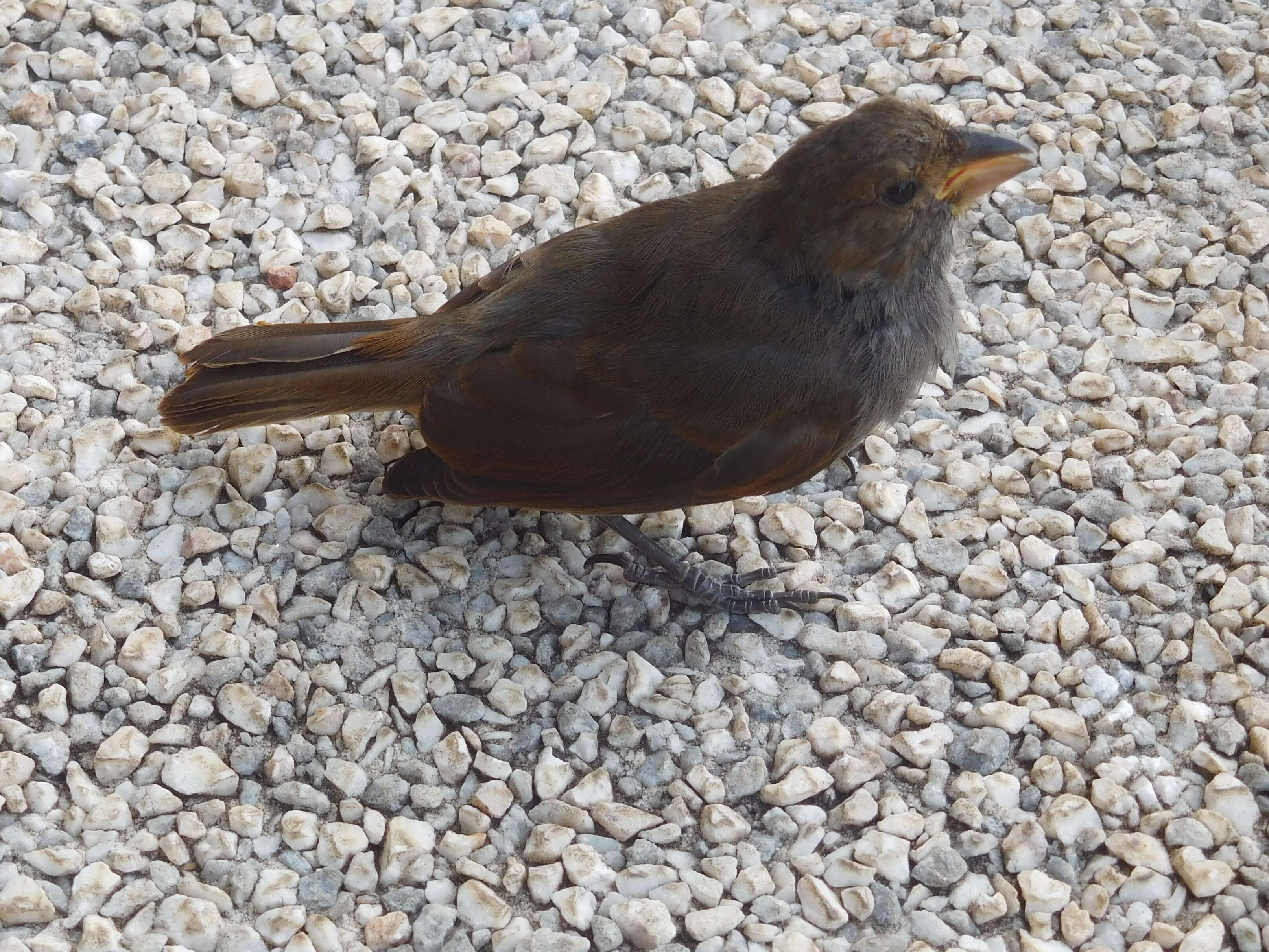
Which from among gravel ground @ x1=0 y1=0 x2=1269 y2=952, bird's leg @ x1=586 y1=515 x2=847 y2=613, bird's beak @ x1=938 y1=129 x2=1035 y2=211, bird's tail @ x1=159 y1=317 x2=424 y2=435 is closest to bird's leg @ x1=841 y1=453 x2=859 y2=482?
gravel ground @ x1=0 y1=0 x2=1269 y2=952

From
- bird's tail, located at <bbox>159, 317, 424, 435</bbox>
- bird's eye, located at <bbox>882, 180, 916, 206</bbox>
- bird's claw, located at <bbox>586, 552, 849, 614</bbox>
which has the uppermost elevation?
bird's eye, located at <bbox>882, 180, 916, 206</bbox>

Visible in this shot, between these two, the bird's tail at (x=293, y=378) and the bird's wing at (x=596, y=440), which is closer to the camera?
the bird's wing at (x=596, y=440)

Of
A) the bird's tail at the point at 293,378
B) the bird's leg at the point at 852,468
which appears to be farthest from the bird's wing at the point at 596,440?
the bird's leg at the point at 852,468

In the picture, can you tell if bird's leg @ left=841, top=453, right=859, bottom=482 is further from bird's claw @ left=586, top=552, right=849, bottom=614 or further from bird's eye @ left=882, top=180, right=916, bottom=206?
bird's eye @ left=882, top=180, right=916, bottom=206

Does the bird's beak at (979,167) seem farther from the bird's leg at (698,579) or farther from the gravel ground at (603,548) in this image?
the bird's leg at (698,579)

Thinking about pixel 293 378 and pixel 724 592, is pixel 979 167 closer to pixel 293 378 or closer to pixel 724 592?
pixel 724 592

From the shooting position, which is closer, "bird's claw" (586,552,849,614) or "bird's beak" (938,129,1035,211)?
"bird's beak" (938,129,1035,211)
